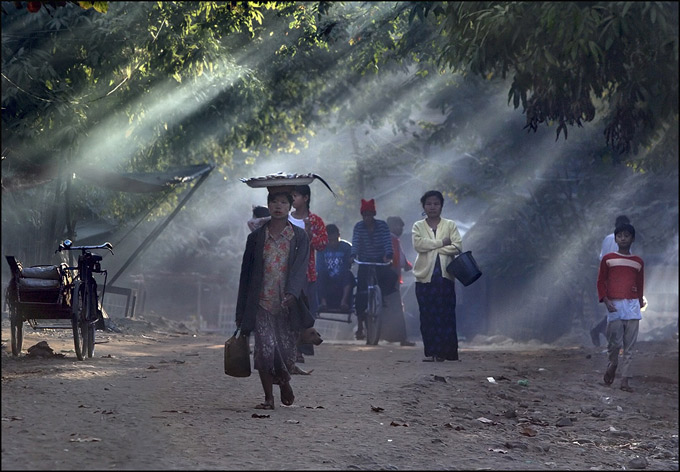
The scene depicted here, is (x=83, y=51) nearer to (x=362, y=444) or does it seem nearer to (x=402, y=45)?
(x=402, y=45)

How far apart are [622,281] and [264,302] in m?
4.83

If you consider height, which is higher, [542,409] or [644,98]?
[644,98]

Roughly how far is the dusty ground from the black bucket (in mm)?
1102

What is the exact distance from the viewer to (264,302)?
7906 mm

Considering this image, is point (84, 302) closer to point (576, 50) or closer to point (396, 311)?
point (576, 50)

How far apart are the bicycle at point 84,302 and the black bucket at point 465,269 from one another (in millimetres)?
4372

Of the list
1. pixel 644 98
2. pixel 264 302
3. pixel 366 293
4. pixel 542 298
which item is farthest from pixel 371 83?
pixel 264 302

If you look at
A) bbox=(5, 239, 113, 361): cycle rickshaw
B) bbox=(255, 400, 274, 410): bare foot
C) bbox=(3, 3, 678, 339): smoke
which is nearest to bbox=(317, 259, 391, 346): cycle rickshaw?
bbox=(3, 3, 678, 339): smoke

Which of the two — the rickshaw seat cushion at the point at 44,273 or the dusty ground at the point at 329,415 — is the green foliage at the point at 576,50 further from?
the rickshaw seat cushion at the point at 44,273

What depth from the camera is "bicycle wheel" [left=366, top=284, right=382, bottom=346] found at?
48.8 ft

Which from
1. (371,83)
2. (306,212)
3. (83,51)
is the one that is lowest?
(306,212)

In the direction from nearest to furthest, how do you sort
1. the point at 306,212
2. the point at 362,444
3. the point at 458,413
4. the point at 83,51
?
the point at 362,444 < the point at 458,413 < the point at 306,212 < the point at 83,51

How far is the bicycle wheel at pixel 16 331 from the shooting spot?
10102 millimetres

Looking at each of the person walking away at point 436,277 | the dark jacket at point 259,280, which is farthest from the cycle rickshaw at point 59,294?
the person walking away at point 436,277
